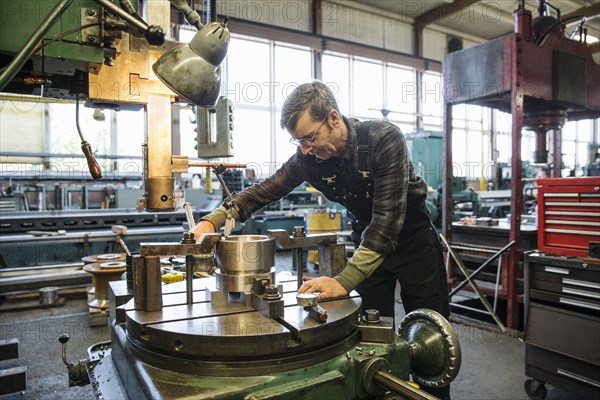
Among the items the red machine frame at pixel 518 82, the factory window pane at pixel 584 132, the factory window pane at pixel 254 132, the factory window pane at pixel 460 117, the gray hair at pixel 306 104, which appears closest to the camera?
the gray hair at pixel 306 104

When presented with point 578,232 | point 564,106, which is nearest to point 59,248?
point 578,232

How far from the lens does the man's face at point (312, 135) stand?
1.19m

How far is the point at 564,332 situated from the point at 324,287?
1372 mm

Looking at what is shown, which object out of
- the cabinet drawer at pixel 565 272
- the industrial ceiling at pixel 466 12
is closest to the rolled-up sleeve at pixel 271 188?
the cabinet drawer at pixel 565 272

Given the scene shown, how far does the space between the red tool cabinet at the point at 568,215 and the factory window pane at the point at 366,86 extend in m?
4.92

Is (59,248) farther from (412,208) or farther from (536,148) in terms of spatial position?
(536,148)

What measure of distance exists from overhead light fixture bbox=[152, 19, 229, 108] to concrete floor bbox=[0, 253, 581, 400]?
1667 mm

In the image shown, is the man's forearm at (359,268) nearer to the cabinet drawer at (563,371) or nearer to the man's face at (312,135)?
the man's face at (312,135)

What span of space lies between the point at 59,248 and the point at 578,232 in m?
3.38

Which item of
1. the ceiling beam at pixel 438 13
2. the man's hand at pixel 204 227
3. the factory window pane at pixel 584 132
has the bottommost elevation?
the man's hand at pixel 204 227

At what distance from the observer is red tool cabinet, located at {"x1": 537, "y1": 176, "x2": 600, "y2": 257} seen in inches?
69.5

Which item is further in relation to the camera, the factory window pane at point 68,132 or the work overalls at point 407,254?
the factory window pane at point 68,132

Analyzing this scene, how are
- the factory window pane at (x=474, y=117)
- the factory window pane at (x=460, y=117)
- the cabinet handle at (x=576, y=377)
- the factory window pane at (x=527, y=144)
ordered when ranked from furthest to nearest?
the factory window pane at (x=474, y=117)
the factory window pane at (x=460, y=117)
the factory window pane at (x=527, y=144)
the cabinet handle at (x=576, y=377)

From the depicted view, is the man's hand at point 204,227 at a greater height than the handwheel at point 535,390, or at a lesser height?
greater
